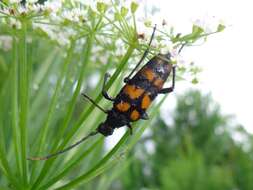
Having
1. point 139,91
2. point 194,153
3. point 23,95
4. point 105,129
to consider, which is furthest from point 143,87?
point 194,153

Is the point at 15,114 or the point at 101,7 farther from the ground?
the point at 101,7

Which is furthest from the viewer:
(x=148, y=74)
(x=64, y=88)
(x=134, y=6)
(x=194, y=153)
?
(x=194, y=153)

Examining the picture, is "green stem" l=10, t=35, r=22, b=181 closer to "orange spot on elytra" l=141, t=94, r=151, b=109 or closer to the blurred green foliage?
"orange spot on elytra" l=141, t=94, r=151, b=109

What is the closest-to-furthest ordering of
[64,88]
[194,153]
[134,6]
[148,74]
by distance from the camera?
1. [134,6]
2. [148,74]
3. [64,88]
4. [194,153]

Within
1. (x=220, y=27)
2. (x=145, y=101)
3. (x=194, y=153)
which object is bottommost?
(x=194, y=153)

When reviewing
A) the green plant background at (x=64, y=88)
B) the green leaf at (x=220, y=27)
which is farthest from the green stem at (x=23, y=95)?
the green leaf at (x=220, y=27)

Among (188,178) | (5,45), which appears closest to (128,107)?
(5,45)

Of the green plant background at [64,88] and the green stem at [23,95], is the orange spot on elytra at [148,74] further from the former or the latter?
the green stem at [23,95]

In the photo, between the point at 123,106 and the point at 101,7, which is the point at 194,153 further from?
the point at 101,7
